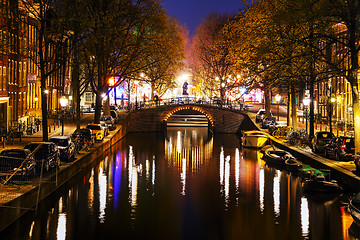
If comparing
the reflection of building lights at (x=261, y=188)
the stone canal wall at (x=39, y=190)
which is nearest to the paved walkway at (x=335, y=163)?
the reflection of building lights at (x=261, y=188)

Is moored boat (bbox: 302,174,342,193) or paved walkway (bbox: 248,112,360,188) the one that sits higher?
paved walkway (bbox: 248,112,360,188)

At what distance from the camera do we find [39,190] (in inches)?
1141

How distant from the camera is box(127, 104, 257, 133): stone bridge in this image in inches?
3428

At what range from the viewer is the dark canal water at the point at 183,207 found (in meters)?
26.3

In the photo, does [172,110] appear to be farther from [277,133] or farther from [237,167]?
[237,167]

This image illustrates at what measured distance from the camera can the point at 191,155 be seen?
5950 centimetres

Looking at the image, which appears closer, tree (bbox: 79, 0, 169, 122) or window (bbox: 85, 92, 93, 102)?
tree (bbox: 79, 0, 169, 122)

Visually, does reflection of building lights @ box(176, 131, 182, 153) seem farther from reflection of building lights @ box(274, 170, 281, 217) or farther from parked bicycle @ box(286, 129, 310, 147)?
reflection of building lights @ box(274, 170, 281, 217)

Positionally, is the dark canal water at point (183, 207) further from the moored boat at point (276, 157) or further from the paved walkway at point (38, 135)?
the paved walkway at point (38, 135)

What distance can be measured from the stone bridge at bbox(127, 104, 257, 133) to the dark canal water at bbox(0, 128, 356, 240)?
35.1 meters

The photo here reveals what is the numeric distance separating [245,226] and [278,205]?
5590mm

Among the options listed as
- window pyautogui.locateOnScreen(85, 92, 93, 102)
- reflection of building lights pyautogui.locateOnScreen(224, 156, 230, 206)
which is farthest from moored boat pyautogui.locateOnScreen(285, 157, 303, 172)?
window pyautogui.locateOnScreen(85, 92, 93, 102)

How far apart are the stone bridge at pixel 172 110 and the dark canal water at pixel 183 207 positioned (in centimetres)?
3515

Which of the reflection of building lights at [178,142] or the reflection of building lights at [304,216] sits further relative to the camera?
the reflection of building lights at [178,142]
